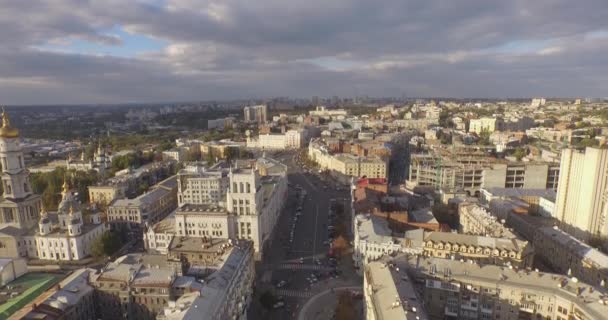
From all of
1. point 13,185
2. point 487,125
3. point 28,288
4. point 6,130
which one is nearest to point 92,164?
point 13,185

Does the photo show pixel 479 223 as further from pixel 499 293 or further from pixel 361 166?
pixel 361 166

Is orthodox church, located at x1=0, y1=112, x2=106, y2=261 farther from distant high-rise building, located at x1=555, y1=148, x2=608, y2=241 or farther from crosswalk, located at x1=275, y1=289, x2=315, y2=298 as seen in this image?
distant high-rise building, located at x1=555, y1=148, x2=608, y2=241

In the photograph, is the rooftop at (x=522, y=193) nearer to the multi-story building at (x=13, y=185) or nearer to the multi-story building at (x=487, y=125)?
the multi-story building at (x=13, y=185)

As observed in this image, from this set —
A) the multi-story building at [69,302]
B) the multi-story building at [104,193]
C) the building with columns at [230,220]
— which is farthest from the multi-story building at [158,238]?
the multi-story building at [104,193]

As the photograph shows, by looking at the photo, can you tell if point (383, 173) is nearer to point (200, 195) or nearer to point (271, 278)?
point (200, 195)

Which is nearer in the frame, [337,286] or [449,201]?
[337,286]

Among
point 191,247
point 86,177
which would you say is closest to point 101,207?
point 86,177
